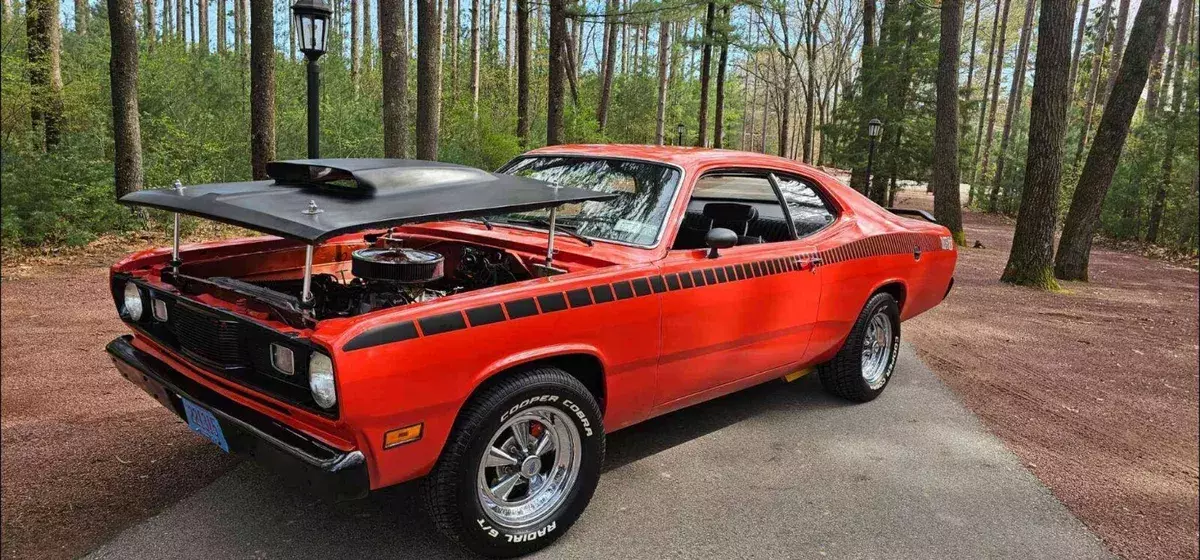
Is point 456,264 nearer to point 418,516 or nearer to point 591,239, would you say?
point 591,239

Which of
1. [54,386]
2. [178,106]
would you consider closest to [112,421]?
[54,386]

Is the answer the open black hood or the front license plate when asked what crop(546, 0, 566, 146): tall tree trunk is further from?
the front license plate

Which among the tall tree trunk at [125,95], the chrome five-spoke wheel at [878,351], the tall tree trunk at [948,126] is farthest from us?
the tall tree trunk at [948,126]

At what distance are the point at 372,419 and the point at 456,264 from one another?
61.2 inches

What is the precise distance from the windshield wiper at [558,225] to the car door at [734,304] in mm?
451

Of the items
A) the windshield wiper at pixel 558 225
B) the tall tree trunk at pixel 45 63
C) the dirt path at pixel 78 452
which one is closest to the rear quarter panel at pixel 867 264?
the windshield wiper at pixel 558 225

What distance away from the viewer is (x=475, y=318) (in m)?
2.62

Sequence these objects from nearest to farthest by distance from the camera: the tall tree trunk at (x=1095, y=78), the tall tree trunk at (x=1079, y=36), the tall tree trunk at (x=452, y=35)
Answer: the tall tree trunk at (x=452, y=35) < the tall tree trunk at (x=1095, y=78) < the tall tree trunk at (x=1079, y=36)

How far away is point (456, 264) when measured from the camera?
3844 millimetres

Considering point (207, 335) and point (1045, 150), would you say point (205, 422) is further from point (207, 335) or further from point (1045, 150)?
point (1045, 150)

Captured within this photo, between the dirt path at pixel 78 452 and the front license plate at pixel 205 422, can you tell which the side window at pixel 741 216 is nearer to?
the front license plate at pixel 205 422

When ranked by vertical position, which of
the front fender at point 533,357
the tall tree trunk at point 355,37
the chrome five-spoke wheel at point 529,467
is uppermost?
the tall tree trunk at point 355,37

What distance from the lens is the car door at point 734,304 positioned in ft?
11.3

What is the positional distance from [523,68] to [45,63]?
9.43 meters
